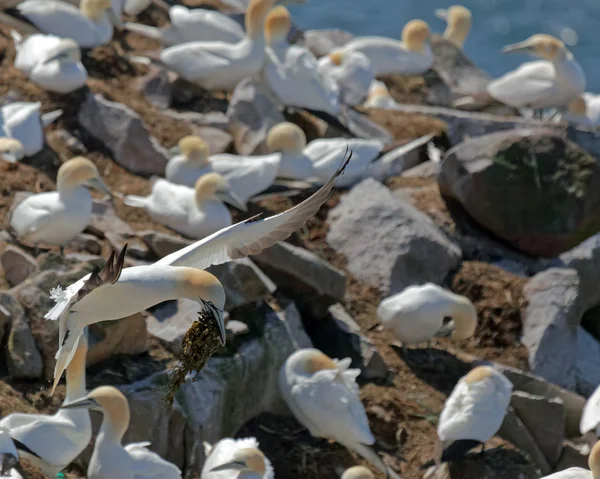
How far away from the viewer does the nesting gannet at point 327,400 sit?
7.21 metres

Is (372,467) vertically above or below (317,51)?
above

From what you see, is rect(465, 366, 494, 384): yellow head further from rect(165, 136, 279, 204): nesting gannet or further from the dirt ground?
rect(165, 136, 279, 204): nesting gannet

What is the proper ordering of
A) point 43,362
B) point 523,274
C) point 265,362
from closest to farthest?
point 43,362, point 265,362, point 523,274

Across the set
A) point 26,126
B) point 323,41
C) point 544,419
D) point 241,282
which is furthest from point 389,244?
point 323,41

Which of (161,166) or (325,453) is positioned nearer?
(325,453)

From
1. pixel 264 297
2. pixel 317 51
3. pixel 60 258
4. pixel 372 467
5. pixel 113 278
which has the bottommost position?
pixel 317 51

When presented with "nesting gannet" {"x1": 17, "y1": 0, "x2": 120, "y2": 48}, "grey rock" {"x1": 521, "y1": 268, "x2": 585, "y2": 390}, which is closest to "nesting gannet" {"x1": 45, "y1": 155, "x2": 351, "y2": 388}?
"grey rock" {"x1": 521, "y1": 268, "x2": 585, "y2": 390}

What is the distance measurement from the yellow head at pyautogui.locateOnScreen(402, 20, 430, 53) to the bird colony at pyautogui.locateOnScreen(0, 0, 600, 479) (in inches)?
44.2

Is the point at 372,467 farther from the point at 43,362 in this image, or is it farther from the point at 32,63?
the point at 32,63

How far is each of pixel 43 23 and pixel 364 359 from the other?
17.2 ft

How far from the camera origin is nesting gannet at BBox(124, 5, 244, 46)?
41.7 ft

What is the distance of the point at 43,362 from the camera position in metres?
6.62

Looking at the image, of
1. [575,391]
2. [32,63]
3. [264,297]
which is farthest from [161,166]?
[575,391]

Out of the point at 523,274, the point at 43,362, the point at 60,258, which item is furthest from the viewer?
the point at 523,274
